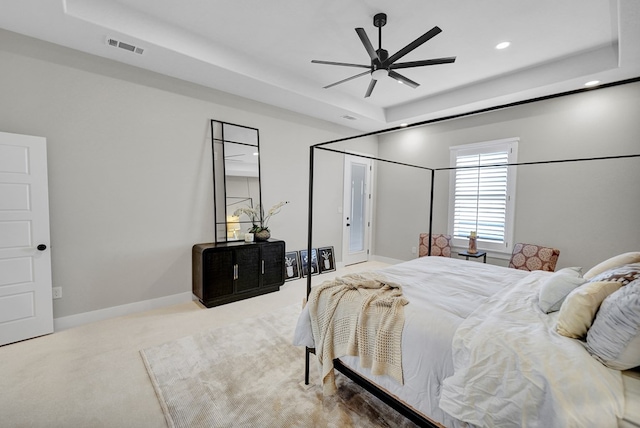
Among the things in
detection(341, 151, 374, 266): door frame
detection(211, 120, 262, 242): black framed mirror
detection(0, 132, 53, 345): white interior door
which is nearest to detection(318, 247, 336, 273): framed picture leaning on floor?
detection(341, 151, 374, 266): door frame

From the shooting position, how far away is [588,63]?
10.8 feet

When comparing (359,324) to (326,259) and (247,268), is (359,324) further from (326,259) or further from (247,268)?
(326,259)

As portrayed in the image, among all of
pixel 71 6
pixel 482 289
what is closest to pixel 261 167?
pixel 71 6

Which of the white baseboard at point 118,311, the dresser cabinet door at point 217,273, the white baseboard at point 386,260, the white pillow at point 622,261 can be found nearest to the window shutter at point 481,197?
the white baseboard at point 386,260

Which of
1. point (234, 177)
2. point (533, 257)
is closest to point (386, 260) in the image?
point (533, 257)

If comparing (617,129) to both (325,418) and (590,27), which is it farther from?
(325,418)

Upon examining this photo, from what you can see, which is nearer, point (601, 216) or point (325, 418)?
point (325, 418)

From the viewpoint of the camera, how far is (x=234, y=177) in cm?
413

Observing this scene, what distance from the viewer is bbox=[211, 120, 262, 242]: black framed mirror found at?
3975mm

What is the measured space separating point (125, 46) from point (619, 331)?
4.25m

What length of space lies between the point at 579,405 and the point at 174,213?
3.94 metres

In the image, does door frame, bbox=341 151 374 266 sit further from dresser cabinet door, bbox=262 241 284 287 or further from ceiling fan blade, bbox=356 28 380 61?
ceiling fan blade, bbox=356 28 380 61

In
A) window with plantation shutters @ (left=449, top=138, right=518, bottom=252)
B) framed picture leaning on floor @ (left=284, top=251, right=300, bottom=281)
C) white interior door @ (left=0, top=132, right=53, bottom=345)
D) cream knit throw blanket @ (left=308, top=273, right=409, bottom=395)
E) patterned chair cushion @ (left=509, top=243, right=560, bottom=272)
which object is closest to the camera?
cream knit throw blanket @ (left=308, top=273, right=409, bottom=395)

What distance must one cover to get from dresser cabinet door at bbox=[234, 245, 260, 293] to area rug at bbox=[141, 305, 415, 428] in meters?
1.05
